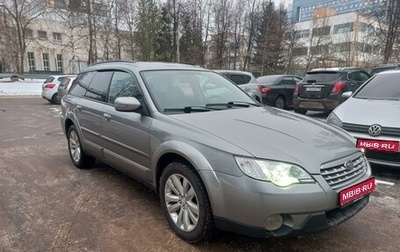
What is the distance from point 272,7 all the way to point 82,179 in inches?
1616

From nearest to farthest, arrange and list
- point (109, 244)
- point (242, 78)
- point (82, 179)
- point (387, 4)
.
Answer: point (109, 244) < point (82, 179) < point (242, 78) < point (387, 4)

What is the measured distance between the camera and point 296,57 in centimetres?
4119

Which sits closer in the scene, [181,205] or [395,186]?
[181,205]

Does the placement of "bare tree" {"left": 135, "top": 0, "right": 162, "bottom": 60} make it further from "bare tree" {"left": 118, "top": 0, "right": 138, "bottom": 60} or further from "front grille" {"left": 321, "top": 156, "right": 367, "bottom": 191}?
"front grille" {"left": 321, "top": 156, "right": 367, "bottom": 191}

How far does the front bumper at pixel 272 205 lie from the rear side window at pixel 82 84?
3040 mm

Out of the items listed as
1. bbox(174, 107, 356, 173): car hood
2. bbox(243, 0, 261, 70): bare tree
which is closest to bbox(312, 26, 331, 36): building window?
bbox(243, 0, 261, 70): bare tree

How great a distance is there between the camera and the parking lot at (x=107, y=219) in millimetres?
2787

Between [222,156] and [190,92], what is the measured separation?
133 cm

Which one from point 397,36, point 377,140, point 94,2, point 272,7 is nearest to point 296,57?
point 272,7

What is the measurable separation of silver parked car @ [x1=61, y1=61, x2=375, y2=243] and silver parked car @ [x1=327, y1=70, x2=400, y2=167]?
140cm

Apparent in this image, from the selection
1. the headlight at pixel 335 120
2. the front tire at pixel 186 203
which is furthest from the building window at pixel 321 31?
the front tire at pixel 186 203

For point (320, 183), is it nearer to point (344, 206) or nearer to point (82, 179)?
point (344, 206)

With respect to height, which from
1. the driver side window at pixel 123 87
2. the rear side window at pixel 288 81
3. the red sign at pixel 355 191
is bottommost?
the red sign at pixel 355 191

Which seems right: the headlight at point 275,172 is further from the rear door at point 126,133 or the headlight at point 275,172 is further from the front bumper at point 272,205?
the rear door at point 126,133
